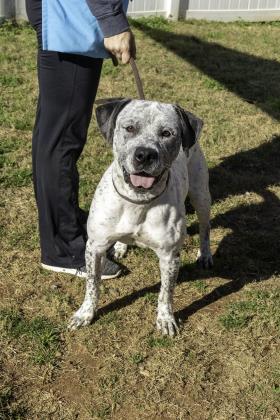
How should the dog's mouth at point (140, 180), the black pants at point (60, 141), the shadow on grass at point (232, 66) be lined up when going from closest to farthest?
1. the dog's mouth at point (140, 180)
2. the black pants at point (60, 141)
3. the shadow on grass at point (232, 66)

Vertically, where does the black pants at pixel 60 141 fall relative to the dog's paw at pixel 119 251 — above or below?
above

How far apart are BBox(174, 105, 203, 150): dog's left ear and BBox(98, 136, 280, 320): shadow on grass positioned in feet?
4.20

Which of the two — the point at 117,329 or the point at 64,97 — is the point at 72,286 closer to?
the point at 117,329

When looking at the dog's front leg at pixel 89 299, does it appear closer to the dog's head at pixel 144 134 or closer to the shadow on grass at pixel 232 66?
the dog's head at pixel 144 134

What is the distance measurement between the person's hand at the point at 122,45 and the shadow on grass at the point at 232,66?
4.41 metres

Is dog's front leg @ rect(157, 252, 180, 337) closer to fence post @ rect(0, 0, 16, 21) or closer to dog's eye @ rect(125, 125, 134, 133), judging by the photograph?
dog's eye @ rect(125, 125, 134, 133)

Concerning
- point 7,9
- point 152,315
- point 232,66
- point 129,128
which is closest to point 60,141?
point 129,128

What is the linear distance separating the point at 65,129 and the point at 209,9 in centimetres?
827

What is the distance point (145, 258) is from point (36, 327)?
3.66ft

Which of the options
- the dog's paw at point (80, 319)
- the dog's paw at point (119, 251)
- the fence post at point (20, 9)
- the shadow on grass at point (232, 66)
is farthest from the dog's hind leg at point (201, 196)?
the fence post at point (20, 9)

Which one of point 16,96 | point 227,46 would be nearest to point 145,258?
point 16,96

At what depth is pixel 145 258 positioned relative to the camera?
4.54 metres

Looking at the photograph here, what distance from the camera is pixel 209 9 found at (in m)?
11.2

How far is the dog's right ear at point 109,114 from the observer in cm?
327
